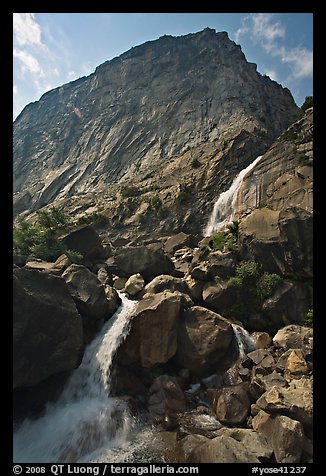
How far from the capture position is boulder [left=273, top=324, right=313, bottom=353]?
13.1 metres

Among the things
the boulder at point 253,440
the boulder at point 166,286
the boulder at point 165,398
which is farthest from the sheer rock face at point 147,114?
the boulder at point 253,440

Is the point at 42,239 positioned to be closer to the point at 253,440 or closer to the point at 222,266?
the point at 222,266

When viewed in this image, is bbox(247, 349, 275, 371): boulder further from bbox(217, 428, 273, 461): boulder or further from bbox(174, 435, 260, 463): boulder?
bbox(174, 435, 260, 463): boulder

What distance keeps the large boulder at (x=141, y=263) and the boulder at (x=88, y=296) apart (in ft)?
13.9

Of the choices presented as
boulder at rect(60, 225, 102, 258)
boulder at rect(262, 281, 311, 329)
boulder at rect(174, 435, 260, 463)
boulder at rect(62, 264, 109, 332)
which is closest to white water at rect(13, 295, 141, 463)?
boulder at rect(62, 264, 109, 332)

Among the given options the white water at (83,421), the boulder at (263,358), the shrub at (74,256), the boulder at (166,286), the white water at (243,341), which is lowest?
the white water at (83,421)

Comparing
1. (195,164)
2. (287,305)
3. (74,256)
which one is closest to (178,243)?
(74,256)

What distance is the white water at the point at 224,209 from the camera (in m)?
29.2

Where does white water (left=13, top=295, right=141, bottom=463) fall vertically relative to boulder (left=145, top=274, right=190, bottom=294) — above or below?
below

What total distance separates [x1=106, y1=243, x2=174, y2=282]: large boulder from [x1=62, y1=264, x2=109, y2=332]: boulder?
4245 mm

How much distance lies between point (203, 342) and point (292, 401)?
14.4 feet

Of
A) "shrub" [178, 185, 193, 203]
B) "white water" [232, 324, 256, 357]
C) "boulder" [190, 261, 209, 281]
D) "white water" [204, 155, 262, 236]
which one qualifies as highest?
"shrub" [178, 185, 193, 203]

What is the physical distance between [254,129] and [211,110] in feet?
59.1

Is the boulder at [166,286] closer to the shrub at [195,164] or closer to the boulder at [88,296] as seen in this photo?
the boulder at [88,296]
